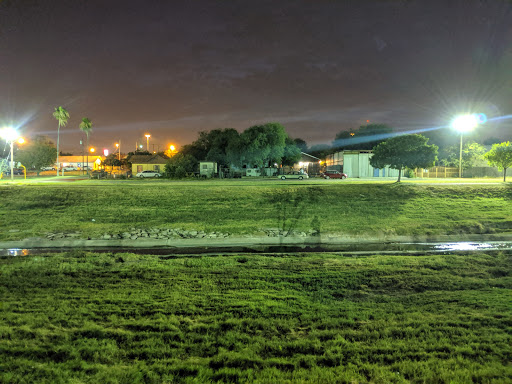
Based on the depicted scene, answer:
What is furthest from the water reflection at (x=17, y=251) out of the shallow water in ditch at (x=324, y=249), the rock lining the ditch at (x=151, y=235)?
the rock lining the ditch at (x=151, y=235)


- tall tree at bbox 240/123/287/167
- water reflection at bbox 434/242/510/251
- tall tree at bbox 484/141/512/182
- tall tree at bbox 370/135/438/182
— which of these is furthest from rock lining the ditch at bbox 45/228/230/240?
tall tree at bbox 240/123/287/167

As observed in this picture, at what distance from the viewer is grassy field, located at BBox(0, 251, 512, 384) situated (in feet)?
12.4

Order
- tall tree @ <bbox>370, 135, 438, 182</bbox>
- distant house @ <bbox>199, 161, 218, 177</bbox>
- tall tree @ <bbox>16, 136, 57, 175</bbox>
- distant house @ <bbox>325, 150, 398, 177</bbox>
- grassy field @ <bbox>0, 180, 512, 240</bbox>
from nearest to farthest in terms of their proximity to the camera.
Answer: grassy field @ <bbox>0, 180, 512, 240</bbox>
tall tree @ <bbox>370, 135, 438, 182</bbox>
distant house @ <bbox>325, 150, 398, 177</bbox>
distant house @ <bbox>199, 161, 218, 177</bbox>
tall tree @ <bbox>16, 136, 57, 175</bbox>

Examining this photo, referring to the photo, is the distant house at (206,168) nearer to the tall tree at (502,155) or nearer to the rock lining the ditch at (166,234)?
the tall tree at (502,155)

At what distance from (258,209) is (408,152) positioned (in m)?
18.2

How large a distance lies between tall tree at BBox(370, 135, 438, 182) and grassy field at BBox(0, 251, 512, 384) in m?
23.9

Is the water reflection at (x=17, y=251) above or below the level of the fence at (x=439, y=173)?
below

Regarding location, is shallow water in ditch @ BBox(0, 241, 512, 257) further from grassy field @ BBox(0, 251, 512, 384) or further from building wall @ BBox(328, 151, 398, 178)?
building wall @ BBox(328, 151, 398, 178)

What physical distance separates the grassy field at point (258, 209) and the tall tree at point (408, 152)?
4.92 metres

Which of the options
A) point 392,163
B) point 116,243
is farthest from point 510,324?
point 392,163

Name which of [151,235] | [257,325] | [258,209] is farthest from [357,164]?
[257,325]

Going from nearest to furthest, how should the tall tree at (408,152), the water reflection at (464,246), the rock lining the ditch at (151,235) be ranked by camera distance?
the water reflection at (464,246) → the rock lining the ditch at (151,235) → the tall tree at (408,152)

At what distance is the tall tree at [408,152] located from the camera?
30.2 metres

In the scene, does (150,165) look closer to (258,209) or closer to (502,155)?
(258,209)
